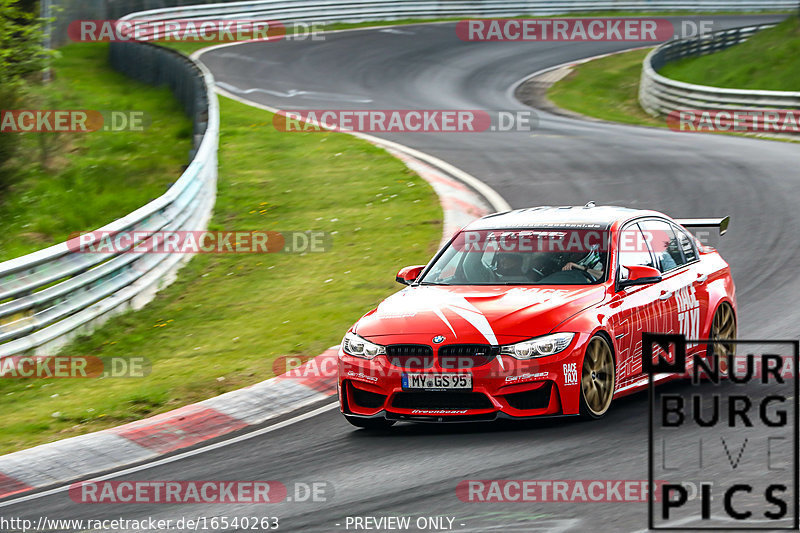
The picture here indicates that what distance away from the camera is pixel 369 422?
8.14m

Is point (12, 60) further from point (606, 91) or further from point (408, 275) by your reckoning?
point (606, 91)

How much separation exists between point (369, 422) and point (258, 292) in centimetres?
566

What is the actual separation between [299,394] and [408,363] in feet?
6.33

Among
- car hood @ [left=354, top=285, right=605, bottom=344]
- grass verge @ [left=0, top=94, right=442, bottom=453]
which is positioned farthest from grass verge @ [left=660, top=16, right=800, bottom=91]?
car hood @ [left=354, top=285, right=605, bottom=344]

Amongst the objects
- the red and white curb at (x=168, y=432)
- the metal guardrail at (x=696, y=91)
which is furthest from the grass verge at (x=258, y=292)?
the metal guardrail at (x=696, y=91)

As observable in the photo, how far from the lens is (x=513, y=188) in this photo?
59.0ft

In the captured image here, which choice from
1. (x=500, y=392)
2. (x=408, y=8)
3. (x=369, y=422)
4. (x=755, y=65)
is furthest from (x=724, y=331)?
(x=408, y=8)

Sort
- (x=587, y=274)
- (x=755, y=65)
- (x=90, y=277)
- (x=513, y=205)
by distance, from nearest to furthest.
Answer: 1. (x=587, y=274)
2. (x=90, y=277)
3. (x=513, y=205)
4. (x=755, y=65)

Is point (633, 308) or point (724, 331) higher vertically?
point (633, 308)

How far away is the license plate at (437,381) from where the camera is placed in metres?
7.68

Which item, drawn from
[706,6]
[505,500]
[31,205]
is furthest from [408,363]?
[706,6]

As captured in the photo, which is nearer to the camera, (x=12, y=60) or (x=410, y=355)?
(x=410, y=355)

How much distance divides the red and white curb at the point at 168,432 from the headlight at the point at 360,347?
117 cm

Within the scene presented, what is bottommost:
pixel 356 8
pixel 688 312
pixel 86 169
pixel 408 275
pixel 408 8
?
pixel 86 169
